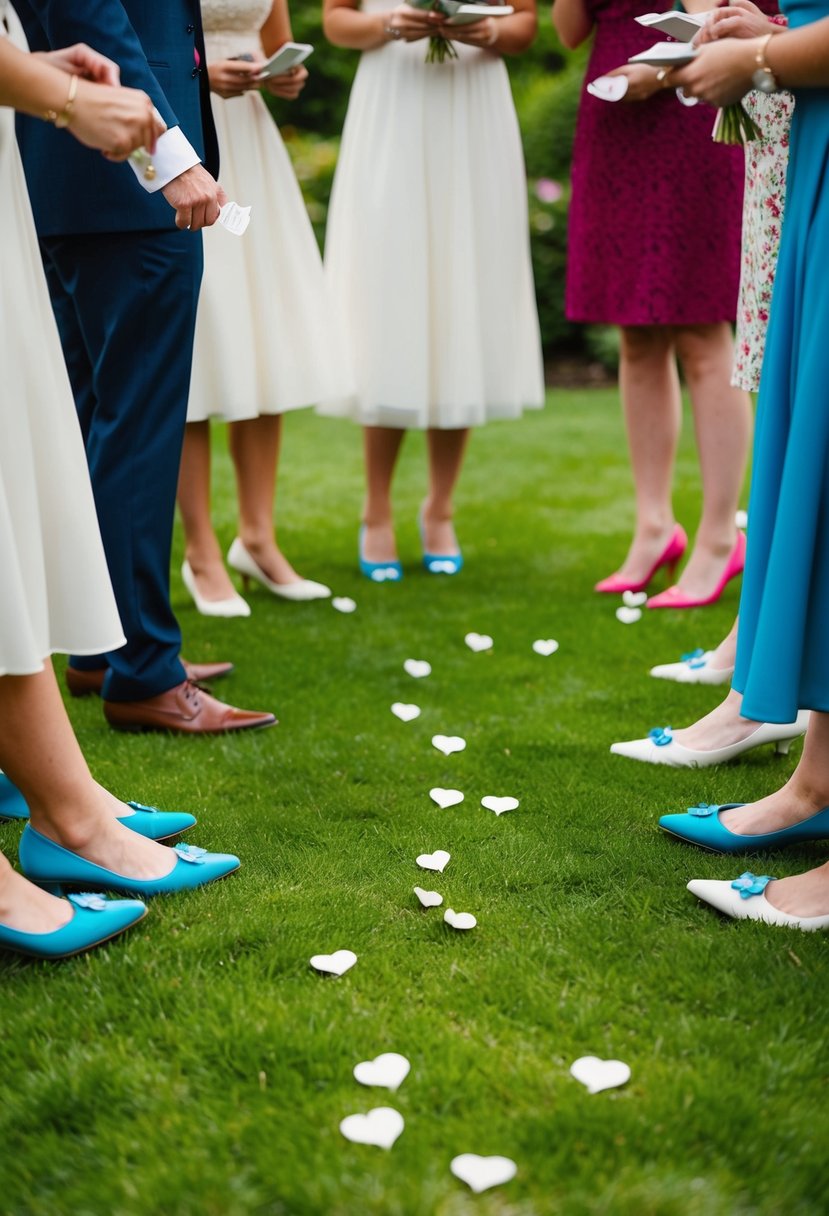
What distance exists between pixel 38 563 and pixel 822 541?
1177mm

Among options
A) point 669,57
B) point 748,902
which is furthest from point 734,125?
point 748,902

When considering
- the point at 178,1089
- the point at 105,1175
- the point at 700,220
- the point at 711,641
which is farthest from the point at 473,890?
the point at 700,220

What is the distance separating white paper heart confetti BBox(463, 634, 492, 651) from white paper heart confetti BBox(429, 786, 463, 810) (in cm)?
112

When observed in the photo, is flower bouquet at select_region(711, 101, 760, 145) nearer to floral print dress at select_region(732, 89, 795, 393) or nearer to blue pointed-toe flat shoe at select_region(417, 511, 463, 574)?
floral print dress at select_region(732, 89, 795, 393)

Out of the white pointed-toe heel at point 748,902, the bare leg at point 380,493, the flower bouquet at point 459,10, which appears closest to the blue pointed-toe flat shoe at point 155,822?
the white pointed-toe heel at point 748,902

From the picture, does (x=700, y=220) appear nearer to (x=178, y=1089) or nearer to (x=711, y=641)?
(x=711, y=641)

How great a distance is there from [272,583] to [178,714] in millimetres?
1327

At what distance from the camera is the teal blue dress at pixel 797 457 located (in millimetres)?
1937

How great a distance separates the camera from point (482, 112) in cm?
428

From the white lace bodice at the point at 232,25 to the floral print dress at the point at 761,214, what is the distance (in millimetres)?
1802

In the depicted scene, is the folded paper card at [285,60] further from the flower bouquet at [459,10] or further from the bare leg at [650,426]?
the bare leg at [650,426]

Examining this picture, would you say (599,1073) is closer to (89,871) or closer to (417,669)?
(89,871)

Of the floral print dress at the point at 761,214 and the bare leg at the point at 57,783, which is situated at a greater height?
the floral print dress at the point at 761,214

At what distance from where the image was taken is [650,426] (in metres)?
4.13
